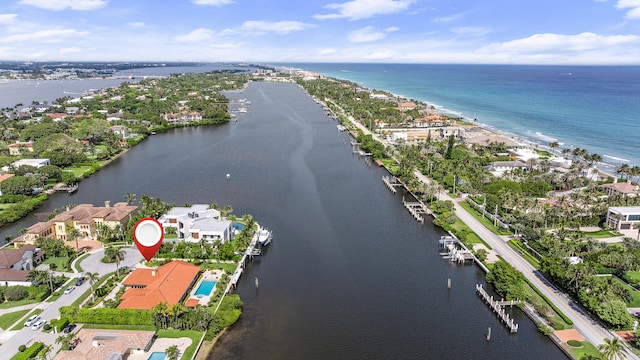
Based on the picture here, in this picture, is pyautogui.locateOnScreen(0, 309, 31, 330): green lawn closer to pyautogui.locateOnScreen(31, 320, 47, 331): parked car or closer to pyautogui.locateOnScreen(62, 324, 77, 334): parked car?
pyautogui.locateOnScreen(31, 320, 47, 331): parked car

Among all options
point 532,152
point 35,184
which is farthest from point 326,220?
point 532,152

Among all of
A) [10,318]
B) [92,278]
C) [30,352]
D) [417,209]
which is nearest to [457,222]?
[417,209]

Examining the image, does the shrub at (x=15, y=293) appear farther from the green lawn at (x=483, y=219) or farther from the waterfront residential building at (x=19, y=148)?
the waterfront residential building at (x=19, y=148)

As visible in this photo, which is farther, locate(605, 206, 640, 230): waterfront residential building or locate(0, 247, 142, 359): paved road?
locate(605, 206, 640, 230): waterfront residential building

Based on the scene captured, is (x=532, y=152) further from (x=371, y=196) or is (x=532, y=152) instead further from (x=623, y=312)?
(x=623, y=312)

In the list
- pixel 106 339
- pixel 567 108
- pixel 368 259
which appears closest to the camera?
pixel 106 339

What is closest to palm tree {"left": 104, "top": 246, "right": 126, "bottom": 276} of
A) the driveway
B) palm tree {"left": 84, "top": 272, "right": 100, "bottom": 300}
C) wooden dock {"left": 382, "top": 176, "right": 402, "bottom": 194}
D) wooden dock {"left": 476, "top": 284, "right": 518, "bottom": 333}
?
the driveway
